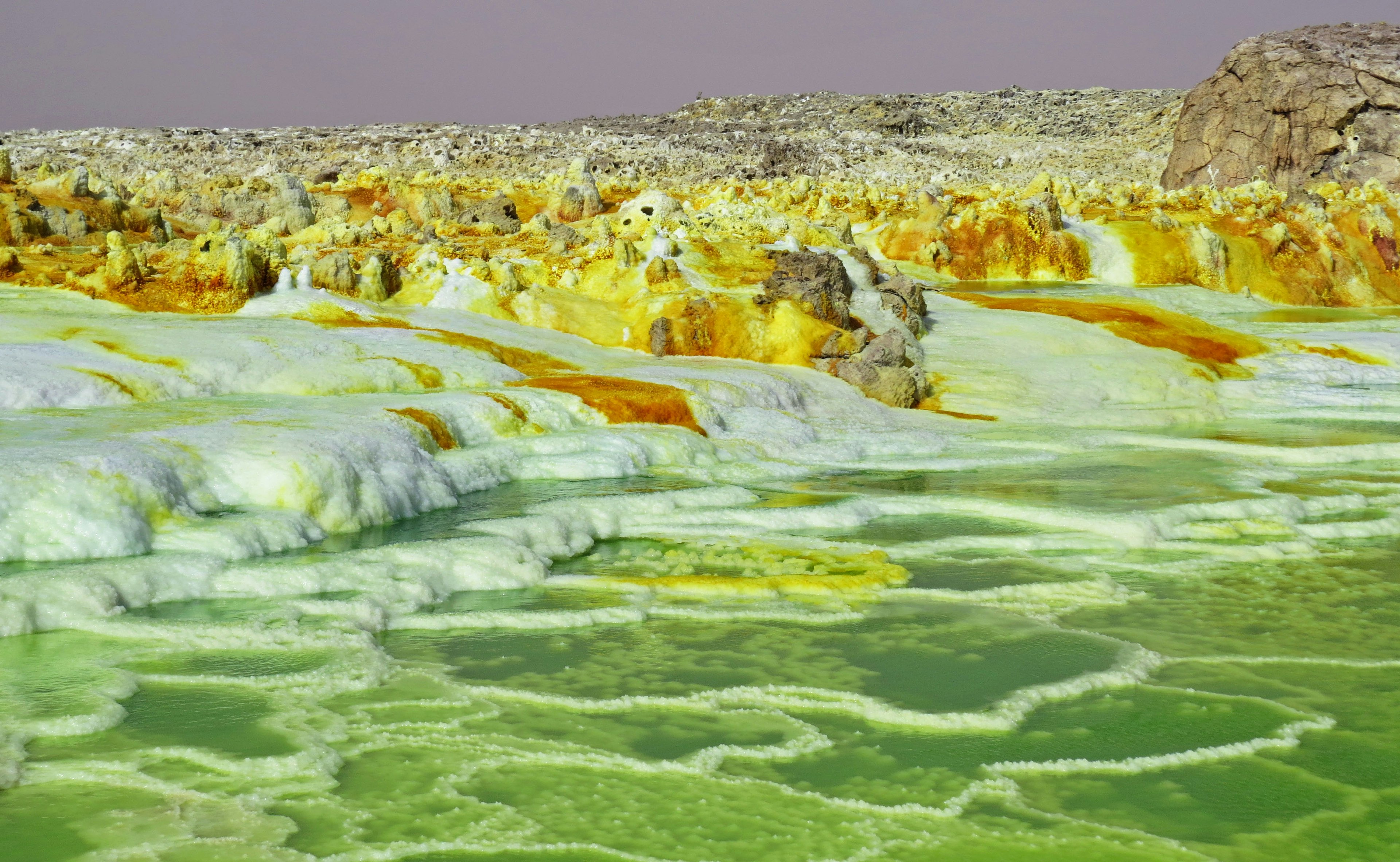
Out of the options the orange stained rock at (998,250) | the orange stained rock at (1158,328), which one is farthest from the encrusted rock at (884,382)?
the orange stained rock at (998,250)

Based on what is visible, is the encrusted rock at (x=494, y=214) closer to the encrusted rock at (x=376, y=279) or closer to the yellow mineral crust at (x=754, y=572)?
the encrusted rock at (x=376, y=279)

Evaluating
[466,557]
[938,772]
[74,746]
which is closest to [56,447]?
[466,557]

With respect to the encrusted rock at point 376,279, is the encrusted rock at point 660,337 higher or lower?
lower

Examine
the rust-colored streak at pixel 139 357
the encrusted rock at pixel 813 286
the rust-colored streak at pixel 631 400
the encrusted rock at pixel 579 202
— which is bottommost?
the rust-colored streak at pixel 631 400

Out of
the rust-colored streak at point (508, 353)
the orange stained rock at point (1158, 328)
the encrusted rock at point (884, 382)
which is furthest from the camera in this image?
the orange stained rock at point (1158, 328)

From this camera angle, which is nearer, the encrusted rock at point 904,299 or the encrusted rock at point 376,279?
the encrusted rock at point 376,279

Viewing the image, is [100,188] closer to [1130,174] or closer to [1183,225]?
[1183,225]
